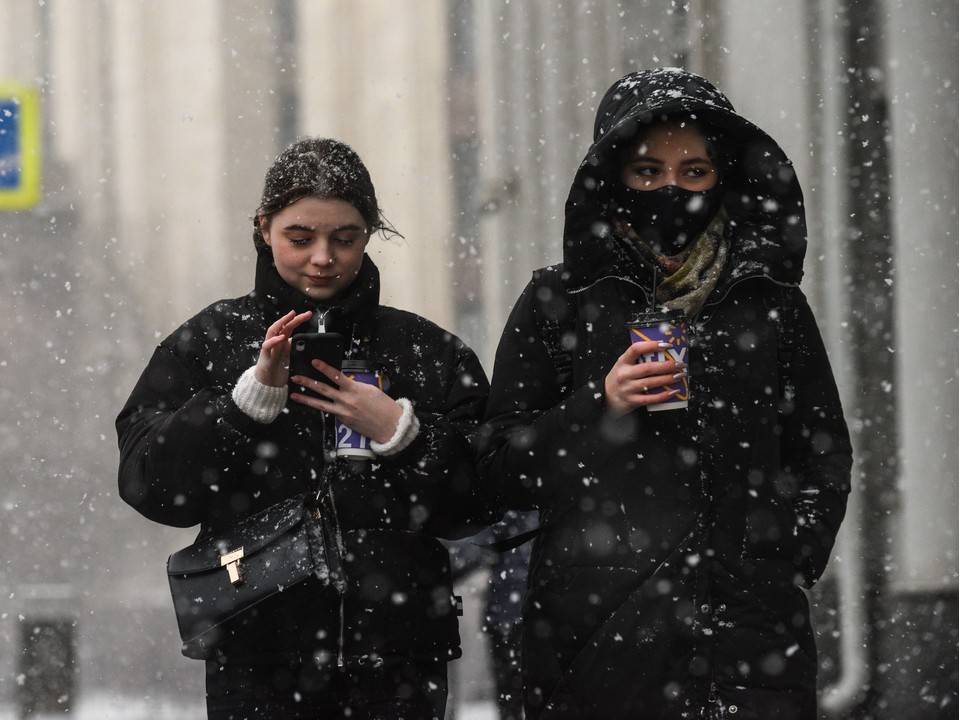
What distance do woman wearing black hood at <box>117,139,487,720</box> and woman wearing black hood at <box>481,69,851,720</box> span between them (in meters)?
0.21

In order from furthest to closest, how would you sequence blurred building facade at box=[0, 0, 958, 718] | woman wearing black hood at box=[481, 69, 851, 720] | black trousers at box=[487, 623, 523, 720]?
1. blurred building facade at box=[0, 0, 958, 718]
2. black trousers at box=[487, 623, 523, 720]
3. woman wearing black hood at box=[481, 69, 851, 720]

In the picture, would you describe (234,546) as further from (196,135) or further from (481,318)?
(196,135)

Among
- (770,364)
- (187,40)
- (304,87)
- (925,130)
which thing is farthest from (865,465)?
(187,40)

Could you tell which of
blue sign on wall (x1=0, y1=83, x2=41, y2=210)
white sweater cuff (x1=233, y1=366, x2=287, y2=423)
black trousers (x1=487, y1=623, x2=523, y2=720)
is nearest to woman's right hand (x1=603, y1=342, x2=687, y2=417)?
white sweater cuff (x1=233, y1=366, x2=287, y2=423)

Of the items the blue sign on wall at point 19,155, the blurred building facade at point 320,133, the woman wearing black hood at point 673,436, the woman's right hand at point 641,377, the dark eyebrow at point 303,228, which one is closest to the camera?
the woman's right hand at point 641,377

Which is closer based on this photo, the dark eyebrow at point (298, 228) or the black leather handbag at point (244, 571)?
the black leather handbag at point (244, 571)

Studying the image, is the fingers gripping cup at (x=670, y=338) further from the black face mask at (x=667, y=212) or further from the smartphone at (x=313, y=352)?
the smartphone at (x=313, y=352)

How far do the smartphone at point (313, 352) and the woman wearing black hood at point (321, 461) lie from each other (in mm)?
19

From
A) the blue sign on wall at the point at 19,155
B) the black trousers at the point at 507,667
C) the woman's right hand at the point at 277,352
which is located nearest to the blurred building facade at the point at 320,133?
the blue sign on wall at the point at 19,155

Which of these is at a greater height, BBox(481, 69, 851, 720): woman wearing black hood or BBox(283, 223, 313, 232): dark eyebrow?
BBox(283, 223, 313, 232): dark eyebrow

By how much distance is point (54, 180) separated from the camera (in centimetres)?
555

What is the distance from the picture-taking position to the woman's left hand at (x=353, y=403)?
2.82 meters

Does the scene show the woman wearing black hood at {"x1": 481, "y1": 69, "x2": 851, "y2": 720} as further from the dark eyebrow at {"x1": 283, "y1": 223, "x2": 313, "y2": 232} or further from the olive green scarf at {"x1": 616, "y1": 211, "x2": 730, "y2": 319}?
the dark eyebrow at {"x1": 283, "y1": 223, "x2": 313, "y2": 232}

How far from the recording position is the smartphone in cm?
280
